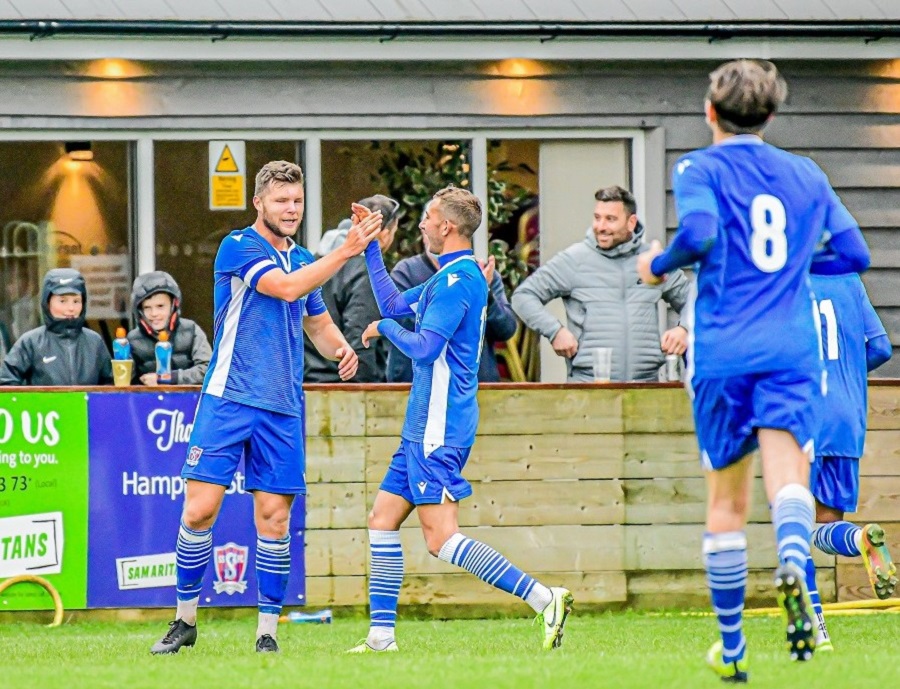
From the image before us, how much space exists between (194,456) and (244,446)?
21 cm

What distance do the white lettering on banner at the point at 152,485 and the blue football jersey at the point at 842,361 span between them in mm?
3302

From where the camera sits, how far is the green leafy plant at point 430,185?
11.8 meters

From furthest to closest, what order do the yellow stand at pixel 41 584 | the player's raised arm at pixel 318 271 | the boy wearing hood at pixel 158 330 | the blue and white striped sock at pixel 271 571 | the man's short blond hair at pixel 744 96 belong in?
the boy wearing hood at pixel 158 330 → the yellow stand at pixel 41 584 → the blue and white striped sock at pixel 271 571 → the player's raised arm at pixel 318 271 → the man's short blond hair at pixel 744 96

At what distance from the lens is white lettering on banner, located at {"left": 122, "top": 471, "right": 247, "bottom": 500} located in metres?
9.38

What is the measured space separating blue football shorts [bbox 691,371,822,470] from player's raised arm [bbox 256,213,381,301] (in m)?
2.10

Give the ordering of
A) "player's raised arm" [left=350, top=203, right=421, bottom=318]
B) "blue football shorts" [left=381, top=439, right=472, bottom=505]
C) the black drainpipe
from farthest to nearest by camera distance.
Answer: the black drainpipe → "player's raised arm" [left=350, top=203, right=421, bottom=318] → "blue football shorts" [left=381, top=439, right=472, bottom=505]

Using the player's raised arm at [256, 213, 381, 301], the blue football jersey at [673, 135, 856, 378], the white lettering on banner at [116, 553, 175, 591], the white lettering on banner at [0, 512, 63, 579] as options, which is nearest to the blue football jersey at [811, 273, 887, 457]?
the player's raised arm at [256, 213, 381, 301]

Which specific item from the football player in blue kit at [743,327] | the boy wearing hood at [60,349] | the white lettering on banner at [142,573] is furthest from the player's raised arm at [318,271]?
the boy wearing hood at [60,349]

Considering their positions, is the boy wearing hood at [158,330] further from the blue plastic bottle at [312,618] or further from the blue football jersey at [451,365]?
the blue football jersey at [451,365]

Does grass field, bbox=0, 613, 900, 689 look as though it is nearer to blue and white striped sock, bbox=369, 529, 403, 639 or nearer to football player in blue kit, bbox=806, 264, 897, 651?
blue and white striped sock, bbox=369, 529, 403, 639

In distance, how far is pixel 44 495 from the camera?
934 cm

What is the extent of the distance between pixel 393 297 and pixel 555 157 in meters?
4.71

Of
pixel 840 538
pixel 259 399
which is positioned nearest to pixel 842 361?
pixel 840 538

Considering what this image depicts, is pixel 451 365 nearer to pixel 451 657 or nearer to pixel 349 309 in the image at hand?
pixel 451 657
